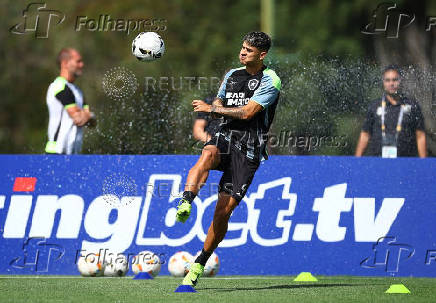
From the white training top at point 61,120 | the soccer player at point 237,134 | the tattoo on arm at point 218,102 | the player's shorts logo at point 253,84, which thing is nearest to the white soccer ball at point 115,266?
the white training top at point 61,120

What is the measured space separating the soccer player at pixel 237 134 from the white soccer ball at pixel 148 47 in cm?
145

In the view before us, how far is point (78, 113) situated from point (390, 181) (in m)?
4.40

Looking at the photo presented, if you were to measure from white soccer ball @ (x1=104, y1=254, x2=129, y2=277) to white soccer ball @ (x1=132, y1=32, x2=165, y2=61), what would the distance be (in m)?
2.55

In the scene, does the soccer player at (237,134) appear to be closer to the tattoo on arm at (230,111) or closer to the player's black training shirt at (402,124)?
the tattoo on arm at (230,111)

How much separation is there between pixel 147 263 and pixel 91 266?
27.6 inches

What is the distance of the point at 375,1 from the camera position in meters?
39.6

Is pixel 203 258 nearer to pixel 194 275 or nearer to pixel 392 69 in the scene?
pixel 194 275

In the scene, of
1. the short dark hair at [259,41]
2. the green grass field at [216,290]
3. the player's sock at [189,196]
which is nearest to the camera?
the green grass field at [216,290]

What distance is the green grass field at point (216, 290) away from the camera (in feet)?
33.5

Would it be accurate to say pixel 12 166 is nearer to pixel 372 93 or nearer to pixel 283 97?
pixel 283 97

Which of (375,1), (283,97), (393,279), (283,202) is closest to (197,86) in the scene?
(283,97)

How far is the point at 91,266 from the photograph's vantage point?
13.4 m

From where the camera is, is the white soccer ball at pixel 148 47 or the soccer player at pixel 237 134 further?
the white soccer ball at pixel 148 47

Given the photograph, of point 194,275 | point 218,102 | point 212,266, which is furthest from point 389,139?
point 194,275
